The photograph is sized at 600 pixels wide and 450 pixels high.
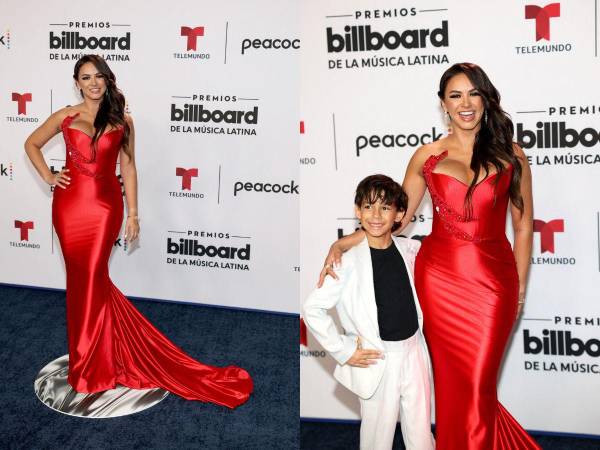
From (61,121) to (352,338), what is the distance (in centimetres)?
213

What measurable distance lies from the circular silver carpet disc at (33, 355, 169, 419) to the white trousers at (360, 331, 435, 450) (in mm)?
1526

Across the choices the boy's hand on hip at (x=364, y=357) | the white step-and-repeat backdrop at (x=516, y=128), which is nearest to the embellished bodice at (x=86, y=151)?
the white step-and-repeat backdrop at (x=516, y=128)

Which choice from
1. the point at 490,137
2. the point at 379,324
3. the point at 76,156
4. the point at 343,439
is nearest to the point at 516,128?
the point at 490,137

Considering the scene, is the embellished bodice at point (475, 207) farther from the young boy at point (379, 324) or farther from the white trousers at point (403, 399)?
the white trousers at point (403, 399)

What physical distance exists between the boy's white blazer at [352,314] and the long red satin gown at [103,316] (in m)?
1.31

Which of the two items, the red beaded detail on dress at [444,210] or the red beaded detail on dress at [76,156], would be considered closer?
the red beaded detail on dress at [444,210]

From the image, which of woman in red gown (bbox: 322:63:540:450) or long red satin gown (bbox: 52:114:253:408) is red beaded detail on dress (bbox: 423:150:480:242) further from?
long red satin gown (bbox: 52:114:253:408)

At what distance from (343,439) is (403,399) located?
1.01 m

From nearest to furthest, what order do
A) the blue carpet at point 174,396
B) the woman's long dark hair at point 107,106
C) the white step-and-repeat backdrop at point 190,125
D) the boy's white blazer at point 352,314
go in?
the boy's white blazer at point 352,314 < the blue carpet at point 174,396 < the woman's long dark hair at point 107,106 < the white step-and-repeat backdrop at point 190,125

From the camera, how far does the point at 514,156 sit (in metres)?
2.54

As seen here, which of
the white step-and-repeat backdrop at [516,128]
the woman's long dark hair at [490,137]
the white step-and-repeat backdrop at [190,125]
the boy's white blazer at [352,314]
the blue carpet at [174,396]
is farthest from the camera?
the white step-and-repeat backdrop at [190,125]

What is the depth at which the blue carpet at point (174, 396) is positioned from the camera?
318 cm

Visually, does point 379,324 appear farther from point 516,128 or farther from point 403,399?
point 516,128

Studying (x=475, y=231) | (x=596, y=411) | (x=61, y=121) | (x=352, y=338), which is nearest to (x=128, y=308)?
(x=61, y=121)
